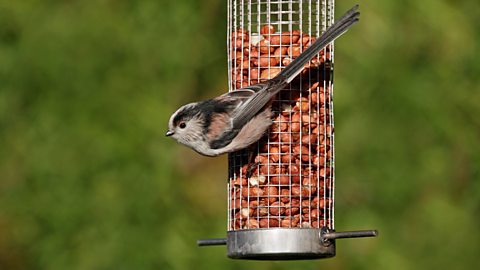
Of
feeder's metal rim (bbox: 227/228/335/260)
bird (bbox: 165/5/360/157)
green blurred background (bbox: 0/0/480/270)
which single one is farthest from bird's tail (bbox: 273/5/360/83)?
green blurred background (bbox: 0/0/480/270)

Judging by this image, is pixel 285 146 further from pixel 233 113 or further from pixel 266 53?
pixel 266 53

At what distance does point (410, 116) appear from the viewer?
427 inches

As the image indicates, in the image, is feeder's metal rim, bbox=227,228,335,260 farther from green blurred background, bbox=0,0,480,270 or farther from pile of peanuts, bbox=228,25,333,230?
green blurred background, bbox=0,0,480,270

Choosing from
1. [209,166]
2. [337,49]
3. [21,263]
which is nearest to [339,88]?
[337,49]

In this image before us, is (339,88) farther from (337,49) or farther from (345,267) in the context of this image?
(345,267)

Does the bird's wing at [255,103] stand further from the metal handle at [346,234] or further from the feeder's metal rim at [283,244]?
the metal handle at [346,234]

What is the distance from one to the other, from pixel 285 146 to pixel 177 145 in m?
2.86

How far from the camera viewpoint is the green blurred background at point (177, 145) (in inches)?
417

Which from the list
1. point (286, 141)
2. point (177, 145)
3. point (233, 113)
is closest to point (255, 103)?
point (233, 113)

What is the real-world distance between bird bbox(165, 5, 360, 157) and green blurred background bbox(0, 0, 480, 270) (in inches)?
102

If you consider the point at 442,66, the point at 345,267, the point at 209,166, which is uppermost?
the point at 442,66

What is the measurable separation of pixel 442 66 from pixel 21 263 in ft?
12.4

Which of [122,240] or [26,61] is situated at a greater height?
[26,61]

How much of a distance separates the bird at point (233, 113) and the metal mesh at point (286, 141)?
28cm
